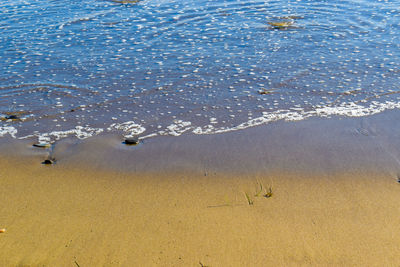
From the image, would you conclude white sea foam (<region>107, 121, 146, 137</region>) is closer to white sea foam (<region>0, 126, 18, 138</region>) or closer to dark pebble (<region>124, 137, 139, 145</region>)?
dark pebble (<region>124, 137, 139, 145</region>)

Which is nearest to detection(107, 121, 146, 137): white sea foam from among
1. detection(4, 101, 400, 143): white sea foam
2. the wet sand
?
detection(4, 101, 400, 143): white sea foam

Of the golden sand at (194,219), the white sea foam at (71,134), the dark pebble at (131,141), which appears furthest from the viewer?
the white sea foam at (71,134)

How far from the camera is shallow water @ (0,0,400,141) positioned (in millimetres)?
6086

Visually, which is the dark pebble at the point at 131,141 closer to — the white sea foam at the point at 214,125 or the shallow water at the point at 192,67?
the white sea foam at the point at 214,125

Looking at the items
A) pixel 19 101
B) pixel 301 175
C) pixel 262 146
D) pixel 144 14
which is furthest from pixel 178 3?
pixel 301 175

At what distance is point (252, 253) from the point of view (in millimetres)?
3434

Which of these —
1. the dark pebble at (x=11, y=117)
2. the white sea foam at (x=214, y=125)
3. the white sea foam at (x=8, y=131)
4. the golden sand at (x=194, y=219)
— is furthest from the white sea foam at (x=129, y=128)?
the dark pebble at (x=11, y=117)

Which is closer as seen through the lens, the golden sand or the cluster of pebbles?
the golden sand

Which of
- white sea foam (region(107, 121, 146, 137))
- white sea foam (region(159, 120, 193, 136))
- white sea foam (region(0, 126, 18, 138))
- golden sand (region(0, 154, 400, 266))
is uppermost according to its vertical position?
golden sand (region(0, 154, 400, 266))

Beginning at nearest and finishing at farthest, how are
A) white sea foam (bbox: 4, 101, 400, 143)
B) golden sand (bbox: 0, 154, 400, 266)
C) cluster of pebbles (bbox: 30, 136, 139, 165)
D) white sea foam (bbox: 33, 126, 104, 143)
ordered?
golden sand (bbox: 0, 154, 400, 266) → cluster of pebbles (bbox: 30, 136, 139, 165) → white sea foam (bbox: 33, 126, 104, 143) → white sea foam (bbox: 4, 101, 400, 143)

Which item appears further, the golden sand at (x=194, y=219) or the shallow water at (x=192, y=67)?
the shallow water at (x=192, y=67)

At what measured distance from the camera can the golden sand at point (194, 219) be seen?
135 inches

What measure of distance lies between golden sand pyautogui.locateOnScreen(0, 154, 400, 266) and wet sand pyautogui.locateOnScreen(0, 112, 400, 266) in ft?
0.04

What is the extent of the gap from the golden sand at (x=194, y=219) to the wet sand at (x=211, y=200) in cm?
1
